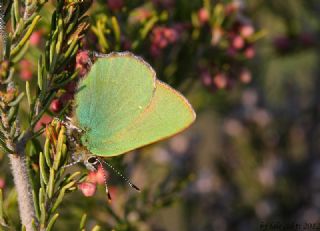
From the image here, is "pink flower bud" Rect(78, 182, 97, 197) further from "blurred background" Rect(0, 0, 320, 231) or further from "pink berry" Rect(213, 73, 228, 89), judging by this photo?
"pink berry" Rect(213, 73, 228, 89)

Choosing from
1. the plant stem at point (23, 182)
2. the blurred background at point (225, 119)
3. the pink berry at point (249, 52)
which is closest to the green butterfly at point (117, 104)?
the plant stem at point (23, 182)

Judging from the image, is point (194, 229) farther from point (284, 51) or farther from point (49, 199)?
point (49, 199)

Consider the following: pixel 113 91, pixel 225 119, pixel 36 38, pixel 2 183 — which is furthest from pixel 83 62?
pixel 225 119

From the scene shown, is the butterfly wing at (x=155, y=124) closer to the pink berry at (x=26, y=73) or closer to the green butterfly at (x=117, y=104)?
the green butterfly at (x=117, y=104)

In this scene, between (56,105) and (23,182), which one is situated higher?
(56,105)

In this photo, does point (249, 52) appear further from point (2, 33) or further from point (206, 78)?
point (2, 33)

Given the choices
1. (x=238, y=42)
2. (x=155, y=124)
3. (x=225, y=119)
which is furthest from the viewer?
(x=225, y=119)

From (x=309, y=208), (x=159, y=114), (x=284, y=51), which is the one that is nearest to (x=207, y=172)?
(x=309, y=208)
